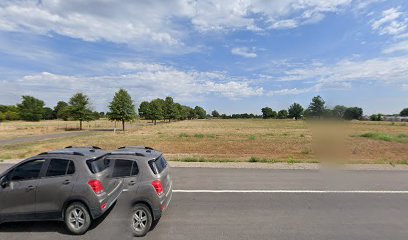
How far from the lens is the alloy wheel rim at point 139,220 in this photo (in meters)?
5.15

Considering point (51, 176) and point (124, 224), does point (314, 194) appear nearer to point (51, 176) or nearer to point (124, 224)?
point (124, 224)

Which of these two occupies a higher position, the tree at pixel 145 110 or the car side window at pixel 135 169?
the tree at pixel 145 110

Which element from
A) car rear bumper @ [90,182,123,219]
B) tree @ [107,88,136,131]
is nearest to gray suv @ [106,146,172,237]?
car rear bumper @ [90,182,123,219]

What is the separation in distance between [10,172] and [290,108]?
172388mm

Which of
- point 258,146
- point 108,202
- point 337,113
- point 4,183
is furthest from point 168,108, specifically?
point 108,202

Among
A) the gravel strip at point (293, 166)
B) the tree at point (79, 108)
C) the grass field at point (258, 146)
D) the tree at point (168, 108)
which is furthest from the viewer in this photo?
the tree at point (168, 108)

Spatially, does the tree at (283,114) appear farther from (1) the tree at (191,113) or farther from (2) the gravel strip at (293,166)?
(2) the gravel strip at (293,166)

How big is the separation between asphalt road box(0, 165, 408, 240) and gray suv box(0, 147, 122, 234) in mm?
322

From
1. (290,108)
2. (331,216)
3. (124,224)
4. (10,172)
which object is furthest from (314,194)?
(290,108)

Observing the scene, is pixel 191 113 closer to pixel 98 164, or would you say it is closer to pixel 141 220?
pixel 98 164

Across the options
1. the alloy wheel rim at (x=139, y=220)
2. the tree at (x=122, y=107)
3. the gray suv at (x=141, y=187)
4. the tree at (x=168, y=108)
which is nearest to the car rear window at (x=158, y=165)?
the gray suv at (x=141, y=187)

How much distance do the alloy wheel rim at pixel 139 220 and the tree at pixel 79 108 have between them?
170ft

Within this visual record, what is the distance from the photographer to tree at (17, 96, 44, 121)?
101 metres

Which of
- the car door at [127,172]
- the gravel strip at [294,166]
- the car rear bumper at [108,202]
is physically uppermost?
the car door at [127,172]
